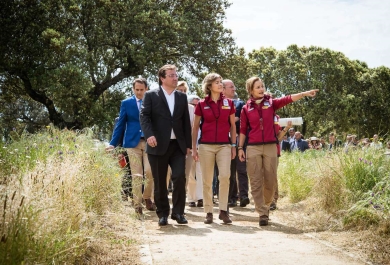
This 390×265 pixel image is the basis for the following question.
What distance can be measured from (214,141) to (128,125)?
65.2 inches

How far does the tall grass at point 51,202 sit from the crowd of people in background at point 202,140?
0.77m

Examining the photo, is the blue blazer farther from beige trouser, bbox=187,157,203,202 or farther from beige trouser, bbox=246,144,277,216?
beige trouser, bbox=187,157,203,202

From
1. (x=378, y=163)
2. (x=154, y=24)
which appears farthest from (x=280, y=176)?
(x=154, y=24)

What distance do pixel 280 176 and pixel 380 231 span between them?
21.6 feet

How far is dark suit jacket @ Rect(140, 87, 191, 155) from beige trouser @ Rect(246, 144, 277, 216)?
41.6 inches

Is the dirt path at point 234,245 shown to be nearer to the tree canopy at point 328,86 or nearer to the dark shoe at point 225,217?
the dark shoe at point 225,217

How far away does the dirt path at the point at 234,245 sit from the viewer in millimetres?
5078

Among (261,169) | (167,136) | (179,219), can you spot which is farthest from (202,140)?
(179,219)

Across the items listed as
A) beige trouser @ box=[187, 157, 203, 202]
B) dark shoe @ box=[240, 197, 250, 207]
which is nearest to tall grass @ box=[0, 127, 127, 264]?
beige trouser @ box=[187, 157, 203, 202]

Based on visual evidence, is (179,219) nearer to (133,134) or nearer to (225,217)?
(225,217)

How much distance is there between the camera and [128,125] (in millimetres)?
8586

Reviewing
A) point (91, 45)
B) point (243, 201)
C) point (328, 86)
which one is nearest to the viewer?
point (243, 201)

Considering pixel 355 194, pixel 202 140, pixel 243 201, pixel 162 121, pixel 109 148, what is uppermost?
pixel 162 121

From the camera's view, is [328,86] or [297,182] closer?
[297,182]
